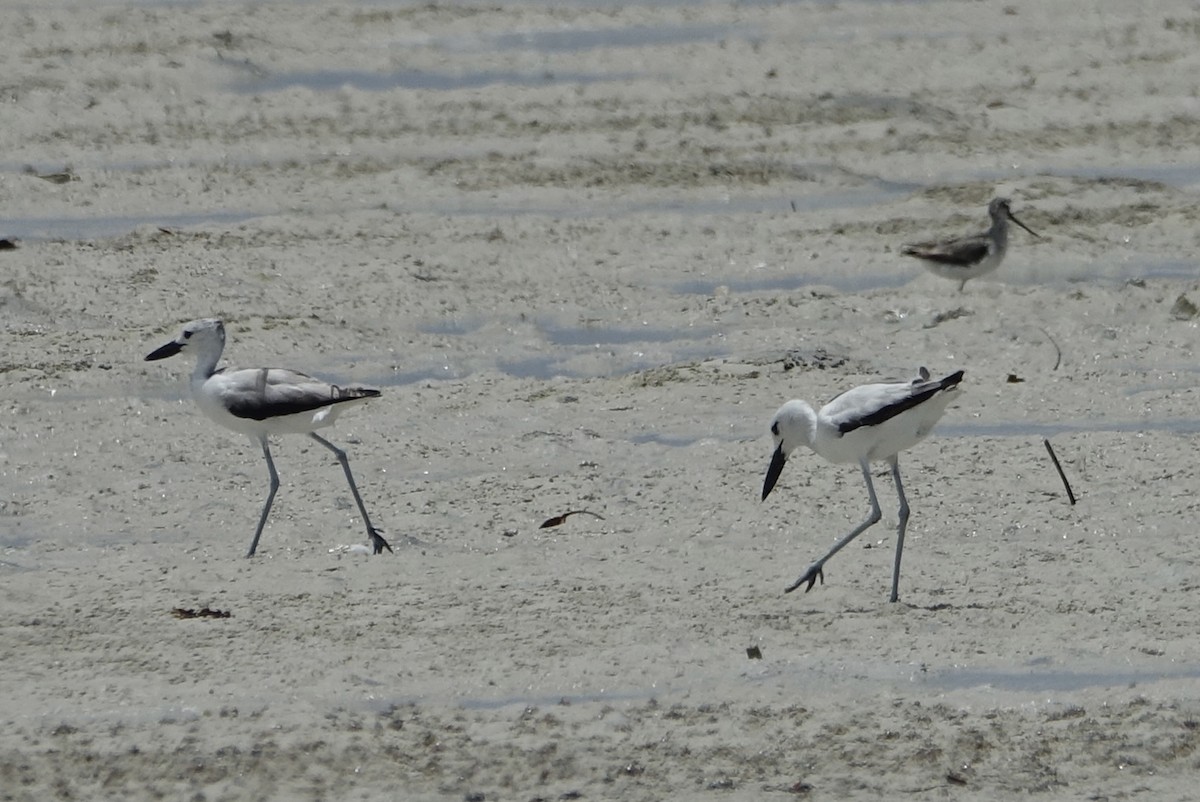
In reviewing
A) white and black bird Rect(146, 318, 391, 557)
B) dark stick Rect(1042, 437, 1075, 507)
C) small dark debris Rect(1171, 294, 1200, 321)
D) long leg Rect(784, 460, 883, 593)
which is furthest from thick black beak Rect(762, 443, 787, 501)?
small dark debris Rect(1171, 294, 1200, 321)

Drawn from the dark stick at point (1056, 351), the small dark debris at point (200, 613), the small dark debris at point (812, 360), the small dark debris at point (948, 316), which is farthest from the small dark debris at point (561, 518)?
the small dark debris at point (948, 316)

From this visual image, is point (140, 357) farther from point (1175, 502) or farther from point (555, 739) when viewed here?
point (1175, 502)

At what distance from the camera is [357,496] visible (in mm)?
7090

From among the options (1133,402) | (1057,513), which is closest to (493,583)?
(1057,513)

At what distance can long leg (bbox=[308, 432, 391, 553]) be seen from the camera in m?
6.91

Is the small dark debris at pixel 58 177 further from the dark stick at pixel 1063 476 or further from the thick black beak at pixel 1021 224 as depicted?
the dark stick at pixel 1063 476

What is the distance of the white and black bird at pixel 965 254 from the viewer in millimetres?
9438

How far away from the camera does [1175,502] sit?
715 centimetres

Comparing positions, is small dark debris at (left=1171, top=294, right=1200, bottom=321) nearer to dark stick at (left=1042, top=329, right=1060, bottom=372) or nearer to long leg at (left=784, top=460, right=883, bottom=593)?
dark stick at (left=1042, top=329, right=1060, bottom=372)

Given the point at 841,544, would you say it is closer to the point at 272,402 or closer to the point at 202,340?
the point at 272,402

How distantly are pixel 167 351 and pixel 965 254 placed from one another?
153 inches

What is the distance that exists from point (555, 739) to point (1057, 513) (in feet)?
8.10

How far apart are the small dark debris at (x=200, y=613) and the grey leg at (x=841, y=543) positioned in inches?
72.2

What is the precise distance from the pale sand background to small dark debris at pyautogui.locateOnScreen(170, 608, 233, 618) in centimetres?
5
